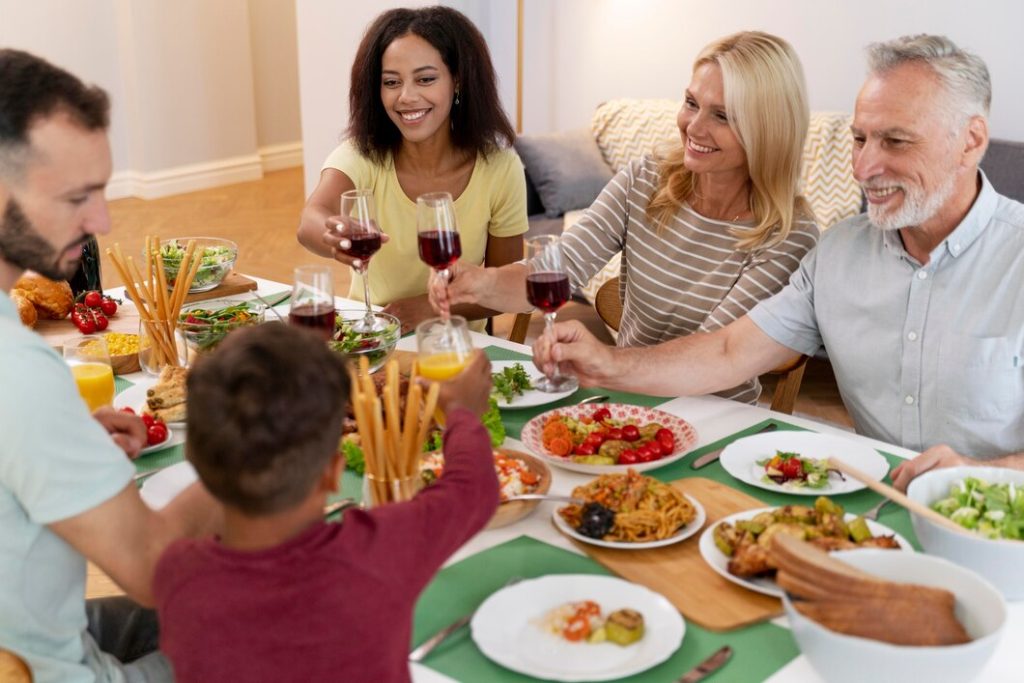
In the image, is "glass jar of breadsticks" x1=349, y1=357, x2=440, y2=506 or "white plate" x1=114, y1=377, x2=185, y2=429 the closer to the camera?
"glass jar of breadsticks" x1=349, y1=357, x2=440, y2=506

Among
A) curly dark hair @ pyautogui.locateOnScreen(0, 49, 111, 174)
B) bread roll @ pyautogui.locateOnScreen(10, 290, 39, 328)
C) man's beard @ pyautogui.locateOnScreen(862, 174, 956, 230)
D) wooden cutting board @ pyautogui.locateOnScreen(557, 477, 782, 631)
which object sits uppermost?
curly dark hair @ pyautogui.locateOnScreen(0, 49, 111, 174)

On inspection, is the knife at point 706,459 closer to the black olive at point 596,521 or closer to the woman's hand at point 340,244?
the black olive at point 596,521

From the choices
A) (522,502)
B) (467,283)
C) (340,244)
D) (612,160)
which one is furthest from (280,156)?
(522,502)

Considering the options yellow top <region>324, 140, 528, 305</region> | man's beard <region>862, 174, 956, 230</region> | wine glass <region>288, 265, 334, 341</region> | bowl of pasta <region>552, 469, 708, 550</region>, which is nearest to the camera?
bowl of pasta <region>552, 469, 708, 550</region>

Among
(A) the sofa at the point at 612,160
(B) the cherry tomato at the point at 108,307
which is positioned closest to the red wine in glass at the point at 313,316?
(B) the cherry tomato at the point at 108,307

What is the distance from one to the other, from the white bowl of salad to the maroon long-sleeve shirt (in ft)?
2.32

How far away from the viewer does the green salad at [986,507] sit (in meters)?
1.48

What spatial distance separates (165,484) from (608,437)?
0.75 meters

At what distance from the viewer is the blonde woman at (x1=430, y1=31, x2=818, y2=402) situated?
2428 millimetres

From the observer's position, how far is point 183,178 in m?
8.43

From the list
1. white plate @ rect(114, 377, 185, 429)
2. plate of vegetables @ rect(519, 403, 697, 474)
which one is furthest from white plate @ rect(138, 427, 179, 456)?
plate of vegetables @ rect(519, 403, 697, 474)

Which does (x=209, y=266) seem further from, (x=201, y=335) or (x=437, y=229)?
(x=437, y=229)

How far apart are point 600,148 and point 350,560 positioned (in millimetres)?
4982

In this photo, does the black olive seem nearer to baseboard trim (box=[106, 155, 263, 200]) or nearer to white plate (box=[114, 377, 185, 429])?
white plate (box=[114, 377, 185, 429])
